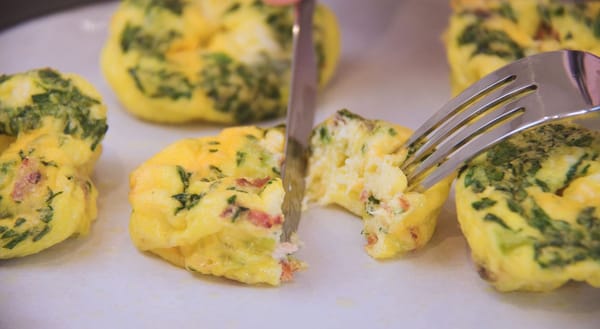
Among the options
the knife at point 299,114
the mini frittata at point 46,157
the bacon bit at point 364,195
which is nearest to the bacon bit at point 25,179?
the mini frittata at point 46,157

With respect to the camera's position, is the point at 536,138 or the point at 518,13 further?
the point at 518,13

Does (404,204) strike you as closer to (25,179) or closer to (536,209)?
(536,209)

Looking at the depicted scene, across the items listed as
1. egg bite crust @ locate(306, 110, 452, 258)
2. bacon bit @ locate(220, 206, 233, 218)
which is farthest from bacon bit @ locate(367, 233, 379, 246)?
bacon bit @ locate(220, 206, 233, 218)

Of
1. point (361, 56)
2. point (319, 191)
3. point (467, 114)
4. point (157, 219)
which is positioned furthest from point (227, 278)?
point (361, 56)

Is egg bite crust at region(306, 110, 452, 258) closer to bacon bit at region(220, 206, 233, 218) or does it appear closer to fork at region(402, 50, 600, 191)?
fork at region(402, 50, 600, 191)

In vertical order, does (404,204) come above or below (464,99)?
below

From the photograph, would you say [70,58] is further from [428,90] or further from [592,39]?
[592,39]

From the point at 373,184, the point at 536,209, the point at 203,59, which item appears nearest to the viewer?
the point at 536,209

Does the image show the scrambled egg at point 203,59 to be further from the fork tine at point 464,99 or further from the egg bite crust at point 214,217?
the fork tine at point 464,99

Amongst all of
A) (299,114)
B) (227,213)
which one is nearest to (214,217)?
(227,213)
